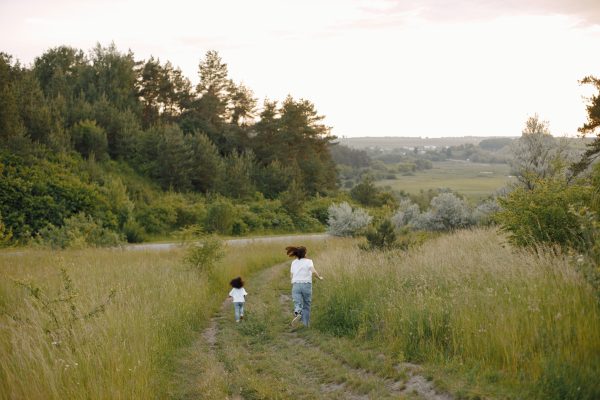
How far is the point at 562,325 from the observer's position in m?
6.54

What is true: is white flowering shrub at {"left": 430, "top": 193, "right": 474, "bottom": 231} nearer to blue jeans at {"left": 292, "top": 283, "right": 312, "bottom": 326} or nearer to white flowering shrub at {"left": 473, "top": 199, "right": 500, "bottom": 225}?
white flowering shrub at {"left": 473, "top": 199, "right": 500, "bottom": 225}

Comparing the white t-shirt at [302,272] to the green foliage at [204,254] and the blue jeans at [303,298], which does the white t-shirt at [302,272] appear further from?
the green foliage at [204,254]

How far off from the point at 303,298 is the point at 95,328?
4898mm

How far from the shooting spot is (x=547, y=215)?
10.3 m

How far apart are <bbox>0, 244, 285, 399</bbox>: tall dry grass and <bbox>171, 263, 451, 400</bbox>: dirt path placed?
529mm

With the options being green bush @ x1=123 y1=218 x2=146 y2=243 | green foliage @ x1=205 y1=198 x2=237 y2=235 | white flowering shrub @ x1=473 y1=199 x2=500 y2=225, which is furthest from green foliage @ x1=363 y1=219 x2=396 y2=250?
green foliage @ x1=205 y1=198 x2=237 y2=235

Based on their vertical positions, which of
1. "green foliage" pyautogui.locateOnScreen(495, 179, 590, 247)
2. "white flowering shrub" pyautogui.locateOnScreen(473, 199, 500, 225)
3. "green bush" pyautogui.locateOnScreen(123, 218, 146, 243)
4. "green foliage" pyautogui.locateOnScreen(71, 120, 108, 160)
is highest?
"green foliage" pyautogui.locateOnScreen(71, 120, 108, 160)

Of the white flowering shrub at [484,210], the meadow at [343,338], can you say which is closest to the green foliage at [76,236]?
the meadow at [343,338]

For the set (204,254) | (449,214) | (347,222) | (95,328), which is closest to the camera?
(95,328)

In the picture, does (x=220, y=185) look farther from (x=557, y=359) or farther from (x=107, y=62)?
(x=557, y=359)

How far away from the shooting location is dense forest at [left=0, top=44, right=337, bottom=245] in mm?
30250

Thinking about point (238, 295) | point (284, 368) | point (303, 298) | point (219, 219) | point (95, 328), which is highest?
point (95, 328)

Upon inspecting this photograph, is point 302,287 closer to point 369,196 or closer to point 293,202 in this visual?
point 293,202

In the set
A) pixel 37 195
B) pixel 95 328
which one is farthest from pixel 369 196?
pixel 95 328
